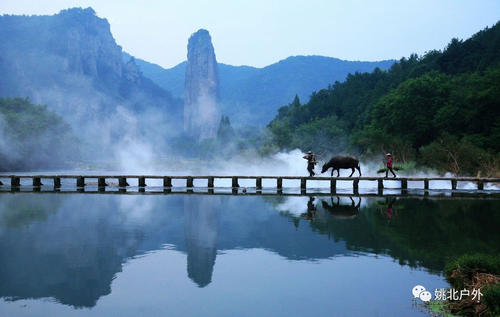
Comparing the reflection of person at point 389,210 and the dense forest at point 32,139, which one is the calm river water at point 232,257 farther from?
the dense forest at point 32,139

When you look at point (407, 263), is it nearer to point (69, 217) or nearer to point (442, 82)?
point (69, 217)

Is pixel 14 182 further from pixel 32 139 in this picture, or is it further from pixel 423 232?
pixel 32 139

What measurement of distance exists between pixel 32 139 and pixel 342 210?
252 ft

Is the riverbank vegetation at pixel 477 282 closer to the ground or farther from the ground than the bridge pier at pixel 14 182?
closer to the ground

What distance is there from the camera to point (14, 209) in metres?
26.3

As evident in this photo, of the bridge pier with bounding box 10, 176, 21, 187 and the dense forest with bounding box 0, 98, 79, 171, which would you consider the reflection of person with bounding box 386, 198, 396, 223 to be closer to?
the bridge pier with bounding box 10, 176, 21, 187

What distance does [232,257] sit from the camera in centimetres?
1502

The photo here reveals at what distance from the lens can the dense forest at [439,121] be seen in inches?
2109

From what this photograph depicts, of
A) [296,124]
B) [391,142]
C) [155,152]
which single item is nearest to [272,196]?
[391,142]

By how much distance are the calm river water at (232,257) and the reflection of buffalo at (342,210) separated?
0.09 meters

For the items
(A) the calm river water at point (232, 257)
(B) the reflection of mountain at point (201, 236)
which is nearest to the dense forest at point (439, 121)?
(A) the calm river water at point (232, 257)

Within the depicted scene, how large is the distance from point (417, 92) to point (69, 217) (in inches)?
2400

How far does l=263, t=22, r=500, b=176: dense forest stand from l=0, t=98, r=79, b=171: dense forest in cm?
3889

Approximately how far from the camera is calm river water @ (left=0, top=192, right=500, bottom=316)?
10.6 meters
